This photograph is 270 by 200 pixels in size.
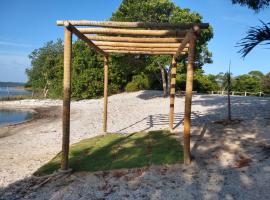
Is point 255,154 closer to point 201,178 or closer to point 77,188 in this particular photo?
point 201,178

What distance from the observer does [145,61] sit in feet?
87.6

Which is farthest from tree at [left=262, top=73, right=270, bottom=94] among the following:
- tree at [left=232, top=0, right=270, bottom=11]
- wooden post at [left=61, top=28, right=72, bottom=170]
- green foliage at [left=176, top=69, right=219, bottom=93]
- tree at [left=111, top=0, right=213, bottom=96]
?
wooden post at [left=61, top=28, right=72, bottom=170]

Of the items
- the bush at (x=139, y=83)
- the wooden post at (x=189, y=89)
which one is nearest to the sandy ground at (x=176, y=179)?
the wooden post at (x=189, y=89)

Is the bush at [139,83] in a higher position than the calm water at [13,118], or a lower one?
higher

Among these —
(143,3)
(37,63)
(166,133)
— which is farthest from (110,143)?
(37,63)

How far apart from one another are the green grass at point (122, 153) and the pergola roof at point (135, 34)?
104 inches

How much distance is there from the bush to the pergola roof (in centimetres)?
2350

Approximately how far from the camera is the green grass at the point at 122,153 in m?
6.54

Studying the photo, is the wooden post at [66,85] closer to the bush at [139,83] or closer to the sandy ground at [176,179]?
the sandy ground at [176,179]

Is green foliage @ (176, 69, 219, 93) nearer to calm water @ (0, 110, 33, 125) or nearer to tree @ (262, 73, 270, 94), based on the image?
tree @ (262, 73, 270, 94)

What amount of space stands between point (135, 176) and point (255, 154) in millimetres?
2699

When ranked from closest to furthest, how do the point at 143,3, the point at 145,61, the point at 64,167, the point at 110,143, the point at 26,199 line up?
the point at 26,199 < the point at 64,167 < the point at 110,143 < the point at 143,3 < the point at 145,61

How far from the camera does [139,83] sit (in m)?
34.7

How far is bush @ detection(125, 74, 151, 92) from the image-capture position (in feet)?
112
